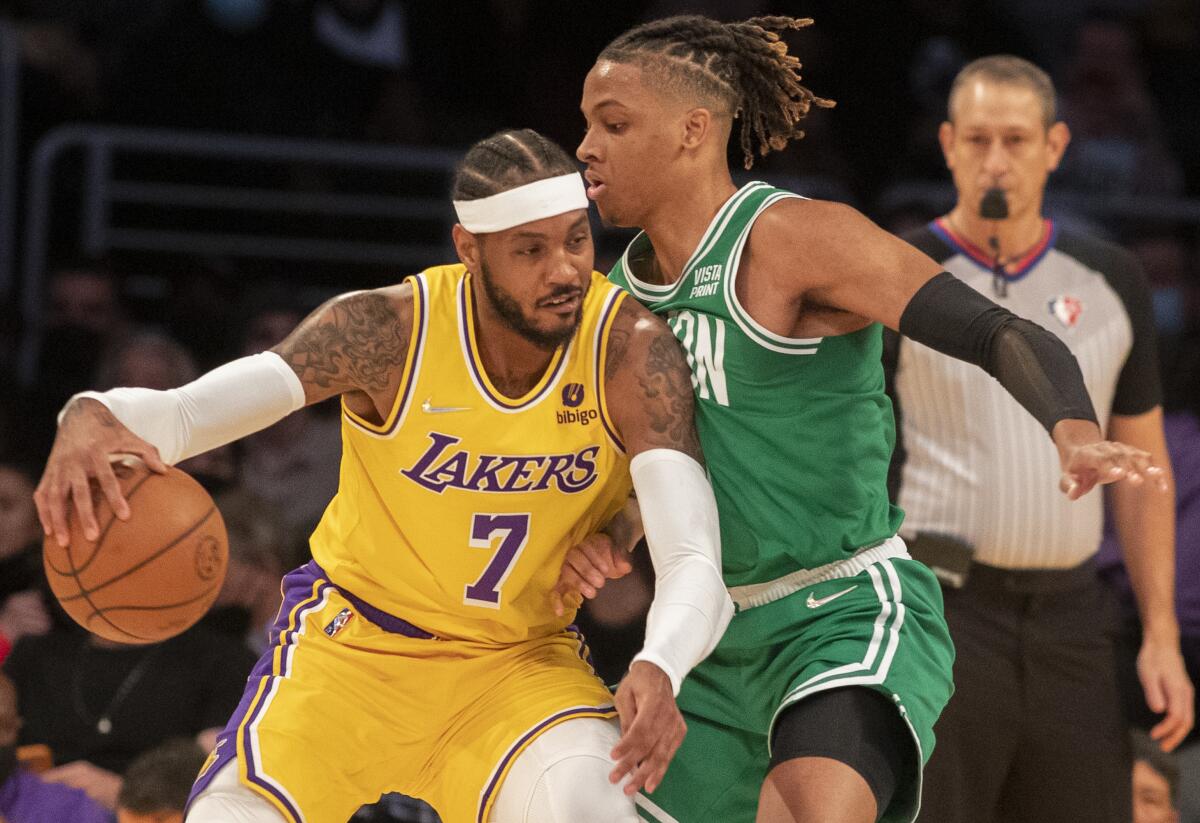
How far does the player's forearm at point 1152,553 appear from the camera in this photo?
4695 millimetres

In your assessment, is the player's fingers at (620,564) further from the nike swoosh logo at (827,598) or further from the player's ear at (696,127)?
the player's ear at (696,127)

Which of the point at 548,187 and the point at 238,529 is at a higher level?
the point at 548,187

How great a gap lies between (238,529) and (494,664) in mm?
2401

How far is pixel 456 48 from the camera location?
9094mm

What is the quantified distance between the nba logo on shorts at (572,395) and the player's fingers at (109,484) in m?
0.93

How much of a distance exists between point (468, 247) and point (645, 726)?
45.8 inches

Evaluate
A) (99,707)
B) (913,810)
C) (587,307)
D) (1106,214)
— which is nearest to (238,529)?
(99,707)

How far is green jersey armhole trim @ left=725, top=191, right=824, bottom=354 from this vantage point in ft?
12.0

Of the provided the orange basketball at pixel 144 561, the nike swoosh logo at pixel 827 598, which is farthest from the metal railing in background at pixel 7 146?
the nike swoosh logo at pixel 827 598

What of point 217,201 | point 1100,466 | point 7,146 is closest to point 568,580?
point 1100,466

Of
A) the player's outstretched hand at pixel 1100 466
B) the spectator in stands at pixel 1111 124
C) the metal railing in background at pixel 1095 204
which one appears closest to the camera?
the player's outstretched hand at pixel 1100 466

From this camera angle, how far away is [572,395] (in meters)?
3.76

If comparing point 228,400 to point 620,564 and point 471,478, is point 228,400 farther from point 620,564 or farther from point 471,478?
point 620,564

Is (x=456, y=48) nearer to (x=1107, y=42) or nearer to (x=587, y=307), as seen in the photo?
(x=1107, y=42)
